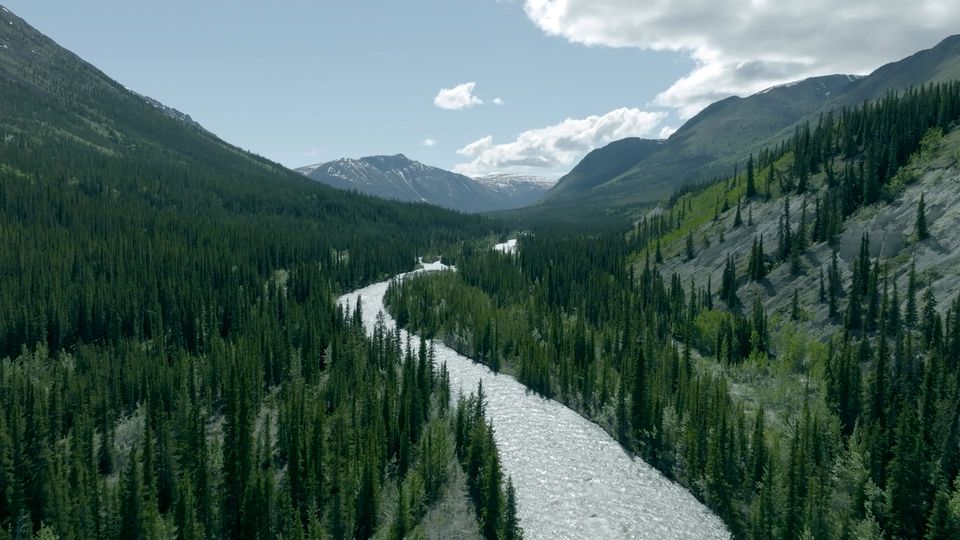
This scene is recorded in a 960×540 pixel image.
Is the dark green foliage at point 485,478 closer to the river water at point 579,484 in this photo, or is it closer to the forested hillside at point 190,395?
the forested hillside at point 190,395

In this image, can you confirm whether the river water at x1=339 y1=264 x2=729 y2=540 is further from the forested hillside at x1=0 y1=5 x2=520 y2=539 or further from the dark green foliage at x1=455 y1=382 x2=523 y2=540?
the forested hillside at x1=0 y1=5 x2=520 y2=539

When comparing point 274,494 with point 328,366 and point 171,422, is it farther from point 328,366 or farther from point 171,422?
point 328,366

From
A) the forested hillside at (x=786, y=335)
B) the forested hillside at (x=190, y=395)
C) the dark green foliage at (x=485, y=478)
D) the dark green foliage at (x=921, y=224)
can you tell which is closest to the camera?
the dark green foliage at (x=485, y=478)

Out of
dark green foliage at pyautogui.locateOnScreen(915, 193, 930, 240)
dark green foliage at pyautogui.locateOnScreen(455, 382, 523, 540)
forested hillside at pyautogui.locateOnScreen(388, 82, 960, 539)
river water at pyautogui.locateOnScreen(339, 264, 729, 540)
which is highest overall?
dark green foliage at pyautogui.locateOnScreen(915, 193, 930, 240)

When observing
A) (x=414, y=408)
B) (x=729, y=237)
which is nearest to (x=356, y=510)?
(x=414, y=408)

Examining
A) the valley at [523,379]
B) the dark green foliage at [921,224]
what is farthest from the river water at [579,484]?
the dark green foliage at [921,224]

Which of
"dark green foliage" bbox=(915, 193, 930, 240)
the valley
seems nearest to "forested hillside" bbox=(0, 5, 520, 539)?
the valley

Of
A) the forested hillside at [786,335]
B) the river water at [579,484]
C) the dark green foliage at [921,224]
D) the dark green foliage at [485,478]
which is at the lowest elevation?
the river water at [579,484]
